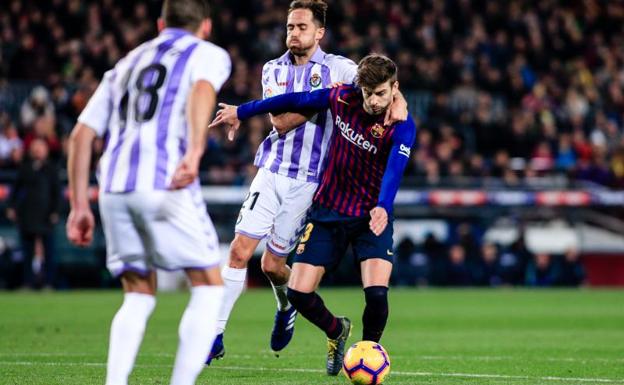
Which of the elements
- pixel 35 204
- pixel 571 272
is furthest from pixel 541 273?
pixel 35 204

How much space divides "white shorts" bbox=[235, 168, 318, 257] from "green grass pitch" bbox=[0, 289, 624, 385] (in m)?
0.95

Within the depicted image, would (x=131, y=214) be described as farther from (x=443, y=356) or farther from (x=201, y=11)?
(x=443, y=356)

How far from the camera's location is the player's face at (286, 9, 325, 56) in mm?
8562

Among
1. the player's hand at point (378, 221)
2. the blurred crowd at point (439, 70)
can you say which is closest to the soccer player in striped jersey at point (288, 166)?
the player's hand at point (378, 221)

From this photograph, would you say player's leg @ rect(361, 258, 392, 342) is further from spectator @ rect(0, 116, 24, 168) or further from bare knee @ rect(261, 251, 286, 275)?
spectator @ rect(0, 116, 24, 168)

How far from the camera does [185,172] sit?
5.52 metres

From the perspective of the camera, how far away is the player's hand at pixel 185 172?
18.1 feet

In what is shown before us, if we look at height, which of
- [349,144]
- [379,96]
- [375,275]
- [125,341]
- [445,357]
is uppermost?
[379,96]

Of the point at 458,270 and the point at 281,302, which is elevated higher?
the point at 281,302

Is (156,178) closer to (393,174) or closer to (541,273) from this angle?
(393,174)

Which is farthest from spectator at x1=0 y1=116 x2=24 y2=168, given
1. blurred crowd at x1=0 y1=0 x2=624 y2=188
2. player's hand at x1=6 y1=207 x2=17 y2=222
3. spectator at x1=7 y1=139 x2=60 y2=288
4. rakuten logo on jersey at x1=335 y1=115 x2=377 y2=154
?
rakuten logo on jersey at x1=335 y1=115 x2=377 y2=154

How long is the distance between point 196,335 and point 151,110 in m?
1.09

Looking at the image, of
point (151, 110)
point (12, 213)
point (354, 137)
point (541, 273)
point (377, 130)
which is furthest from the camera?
point (541, 273)

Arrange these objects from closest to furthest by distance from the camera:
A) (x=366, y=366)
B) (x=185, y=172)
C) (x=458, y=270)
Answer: (x=185, y=172) → (x=366, y=366) → (x=458, y=270)
